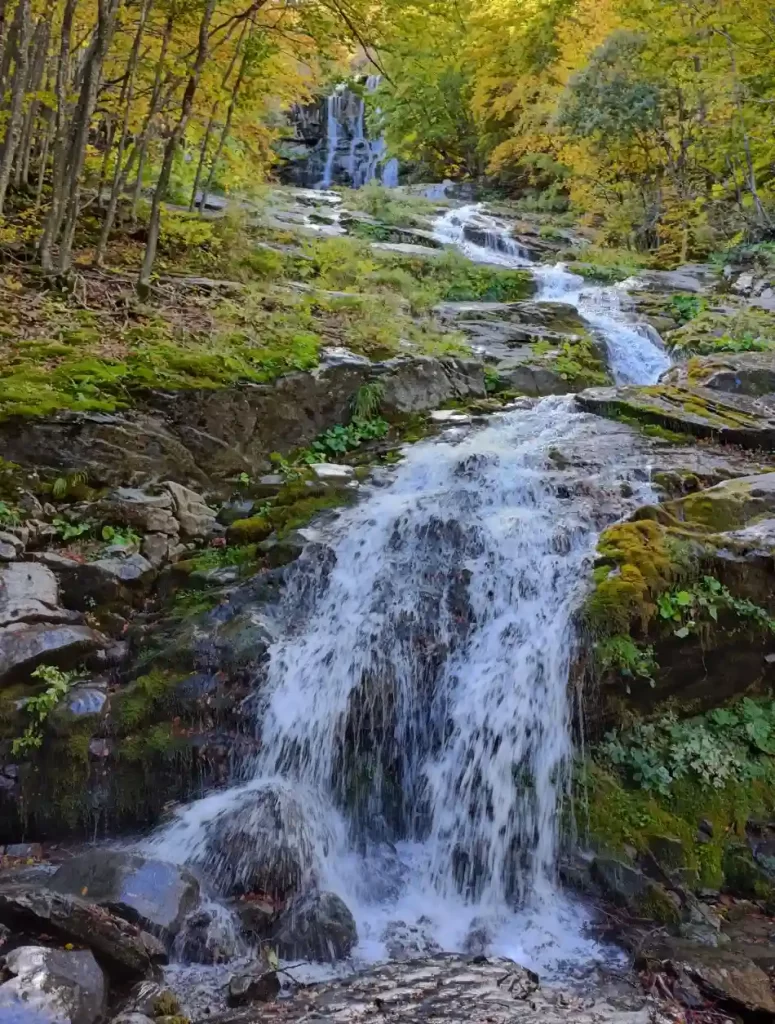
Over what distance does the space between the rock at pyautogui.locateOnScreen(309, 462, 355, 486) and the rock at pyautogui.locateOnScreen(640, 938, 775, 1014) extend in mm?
4670

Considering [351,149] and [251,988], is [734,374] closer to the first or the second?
[251,988]

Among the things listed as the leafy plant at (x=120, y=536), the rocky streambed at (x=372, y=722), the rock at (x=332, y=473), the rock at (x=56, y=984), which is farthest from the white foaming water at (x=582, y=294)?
the rock at (x=56, y=984)

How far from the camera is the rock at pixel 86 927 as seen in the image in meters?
3.37

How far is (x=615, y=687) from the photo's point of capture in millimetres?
4992

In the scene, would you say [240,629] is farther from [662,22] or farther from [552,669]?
[662,22]

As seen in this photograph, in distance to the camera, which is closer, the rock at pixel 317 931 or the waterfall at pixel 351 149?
the rock at pixel 317 931

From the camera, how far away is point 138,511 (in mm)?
6145

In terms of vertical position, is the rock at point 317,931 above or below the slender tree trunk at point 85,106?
below

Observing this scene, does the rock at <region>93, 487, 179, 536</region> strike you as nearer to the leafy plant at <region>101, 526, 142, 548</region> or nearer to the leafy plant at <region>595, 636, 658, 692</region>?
the leafy plant at <region>101, 526, 142, 548</region>

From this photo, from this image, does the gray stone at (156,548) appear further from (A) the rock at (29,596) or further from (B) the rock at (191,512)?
(A) the rock at (29,596)

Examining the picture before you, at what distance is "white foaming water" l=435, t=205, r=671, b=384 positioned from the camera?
1070 cm

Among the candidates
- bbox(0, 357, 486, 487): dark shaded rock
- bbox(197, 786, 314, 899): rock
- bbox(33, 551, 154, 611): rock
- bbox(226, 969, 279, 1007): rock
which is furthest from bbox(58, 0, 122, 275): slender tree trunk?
bbox(226, 969, 279, 1007): rock

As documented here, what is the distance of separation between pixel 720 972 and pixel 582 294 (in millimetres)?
11741

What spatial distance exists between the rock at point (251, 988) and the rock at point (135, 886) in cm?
45
